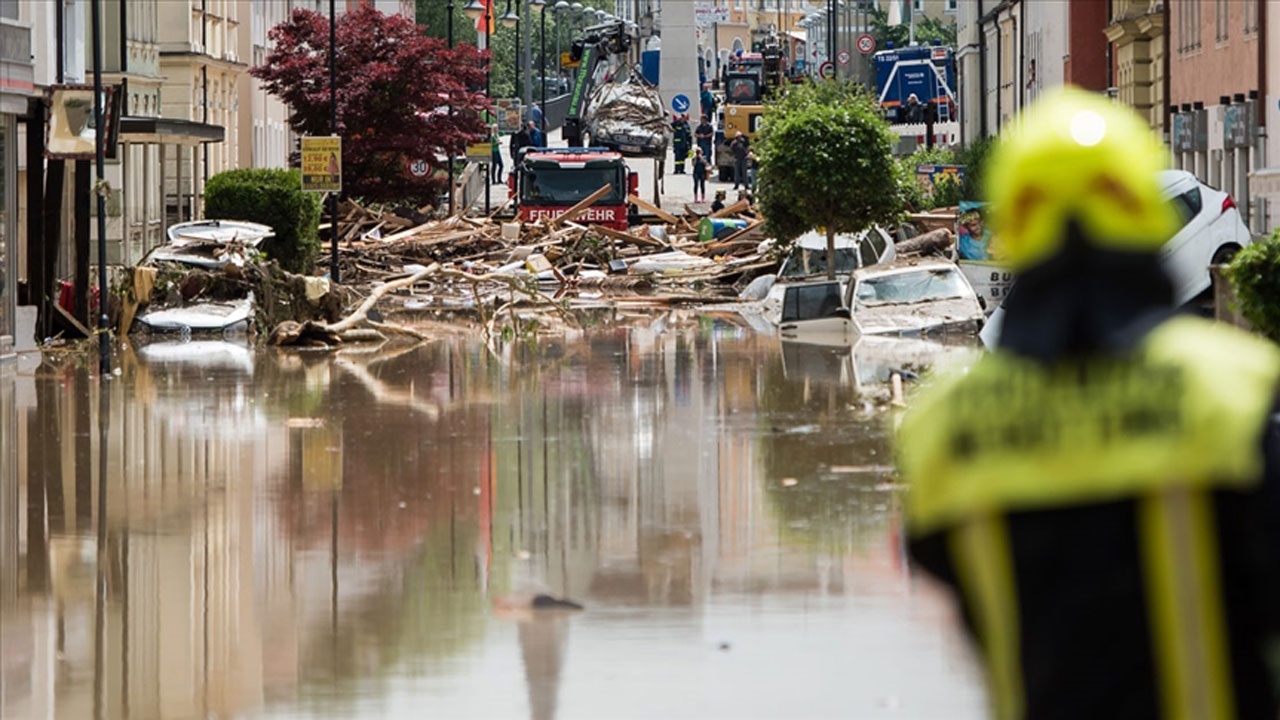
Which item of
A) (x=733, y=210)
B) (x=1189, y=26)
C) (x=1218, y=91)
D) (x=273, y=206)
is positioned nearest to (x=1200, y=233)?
(x=1218, y=91)

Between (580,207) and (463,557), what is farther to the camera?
(580,207)

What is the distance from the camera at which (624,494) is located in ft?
51.5

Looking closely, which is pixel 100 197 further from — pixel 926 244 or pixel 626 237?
pixel 626 237

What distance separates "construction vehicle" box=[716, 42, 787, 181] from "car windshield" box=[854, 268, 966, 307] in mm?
48750

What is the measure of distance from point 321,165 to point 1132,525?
34.9 metres

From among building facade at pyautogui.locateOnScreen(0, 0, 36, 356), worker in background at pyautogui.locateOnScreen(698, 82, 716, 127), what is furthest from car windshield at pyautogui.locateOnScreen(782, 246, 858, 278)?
worker in background at pyautogui.locateOnScreen(698, 82, 716, 127)

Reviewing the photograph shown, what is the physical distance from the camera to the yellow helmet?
322cm

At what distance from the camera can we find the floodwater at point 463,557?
9719mm

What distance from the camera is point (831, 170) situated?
36.8 m

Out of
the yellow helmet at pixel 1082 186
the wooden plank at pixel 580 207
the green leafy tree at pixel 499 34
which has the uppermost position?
the green leafy tree at pixel 499 34

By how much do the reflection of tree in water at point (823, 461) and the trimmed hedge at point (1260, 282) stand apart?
275 centimetres

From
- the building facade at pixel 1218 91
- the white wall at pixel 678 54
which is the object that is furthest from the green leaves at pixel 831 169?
the white wall at pixel 678 54

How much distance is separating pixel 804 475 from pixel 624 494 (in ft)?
4.68

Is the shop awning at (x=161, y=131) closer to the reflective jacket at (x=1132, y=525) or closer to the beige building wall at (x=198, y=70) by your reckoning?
the beige building wall at (x=198, y=70)
